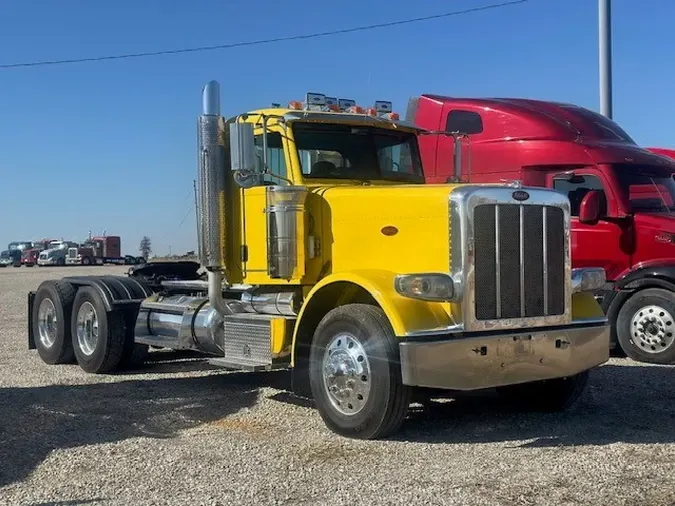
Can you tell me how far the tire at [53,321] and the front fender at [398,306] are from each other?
522cm

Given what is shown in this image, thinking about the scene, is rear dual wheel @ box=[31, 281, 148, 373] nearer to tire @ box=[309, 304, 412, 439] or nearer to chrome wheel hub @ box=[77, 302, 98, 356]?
chrome wheel hub @ box=[77, 302, 98, 356]

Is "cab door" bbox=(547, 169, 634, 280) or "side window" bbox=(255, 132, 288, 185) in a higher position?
"side window" bbox=(255, 132, 288, 185)

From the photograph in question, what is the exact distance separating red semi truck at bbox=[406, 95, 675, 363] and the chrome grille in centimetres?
356

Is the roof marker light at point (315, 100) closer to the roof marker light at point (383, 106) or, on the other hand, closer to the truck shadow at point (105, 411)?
the roof marker light at point (383, 106)

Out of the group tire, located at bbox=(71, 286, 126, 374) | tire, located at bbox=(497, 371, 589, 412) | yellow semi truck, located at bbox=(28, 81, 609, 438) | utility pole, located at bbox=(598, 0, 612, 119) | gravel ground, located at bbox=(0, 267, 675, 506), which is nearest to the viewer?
gravel ground, located at bbox=(0, 267, 675, 506)

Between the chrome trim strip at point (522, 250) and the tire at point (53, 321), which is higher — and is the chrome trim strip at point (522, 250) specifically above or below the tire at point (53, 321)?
above

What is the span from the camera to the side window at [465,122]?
11.3m

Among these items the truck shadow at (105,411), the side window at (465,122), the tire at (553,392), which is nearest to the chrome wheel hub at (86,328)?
the truck shadow at (105,411)

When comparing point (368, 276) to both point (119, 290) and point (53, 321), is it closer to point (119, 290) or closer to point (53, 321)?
point (119, 290)

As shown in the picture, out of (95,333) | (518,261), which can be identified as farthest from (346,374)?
(95,333)

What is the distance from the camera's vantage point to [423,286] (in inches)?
234

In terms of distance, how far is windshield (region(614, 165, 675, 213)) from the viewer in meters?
10.6

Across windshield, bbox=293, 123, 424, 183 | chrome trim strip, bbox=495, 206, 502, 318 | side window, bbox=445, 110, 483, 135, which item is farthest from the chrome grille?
side window, bbox=445, 110, 483, 135

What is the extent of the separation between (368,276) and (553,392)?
2143mm
